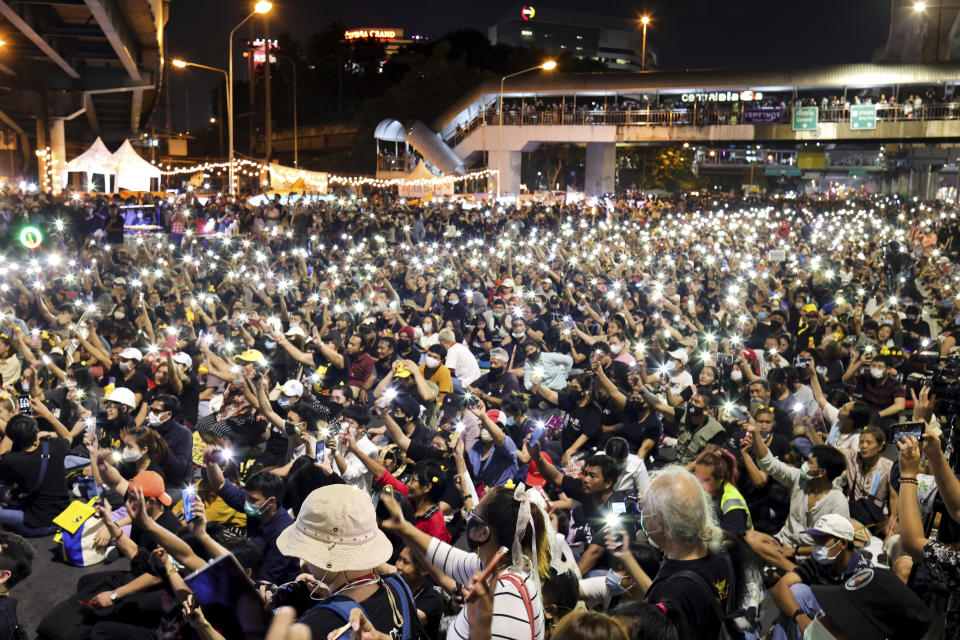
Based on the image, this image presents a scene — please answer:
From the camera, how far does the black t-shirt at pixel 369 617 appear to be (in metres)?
3.04

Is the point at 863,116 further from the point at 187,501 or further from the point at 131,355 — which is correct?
the point at 187,501

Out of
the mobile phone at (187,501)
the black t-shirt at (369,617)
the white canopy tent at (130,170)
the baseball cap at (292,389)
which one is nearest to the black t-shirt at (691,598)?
the black t-shirt at (369,617)

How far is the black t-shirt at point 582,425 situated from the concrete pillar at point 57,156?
29.7m

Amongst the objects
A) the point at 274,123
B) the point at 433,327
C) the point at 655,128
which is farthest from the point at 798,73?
the point at 274,123

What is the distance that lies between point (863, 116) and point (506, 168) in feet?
56.2

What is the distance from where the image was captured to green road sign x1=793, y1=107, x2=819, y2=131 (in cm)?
4209

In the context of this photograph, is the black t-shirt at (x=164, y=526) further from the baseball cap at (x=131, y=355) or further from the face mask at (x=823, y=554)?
the baseball cap at (x=131, y=355)

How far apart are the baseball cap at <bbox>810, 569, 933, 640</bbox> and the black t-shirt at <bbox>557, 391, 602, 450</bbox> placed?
4.35 m

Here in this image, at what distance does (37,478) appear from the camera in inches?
273

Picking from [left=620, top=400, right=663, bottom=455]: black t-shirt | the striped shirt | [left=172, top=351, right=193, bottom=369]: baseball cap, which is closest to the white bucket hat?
the striped shirt

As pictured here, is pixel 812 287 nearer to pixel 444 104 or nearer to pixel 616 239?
pixel 616 239

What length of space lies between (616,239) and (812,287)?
26.4 ft

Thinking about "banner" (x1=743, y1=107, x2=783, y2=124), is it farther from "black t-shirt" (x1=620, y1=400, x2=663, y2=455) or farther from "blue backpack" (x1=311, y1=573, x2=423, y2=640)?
"blue backpack" (x1=311, y1=573, x2=423, y2=640)

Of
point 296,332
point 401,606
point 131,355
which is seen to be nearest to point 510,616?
point 401,606
